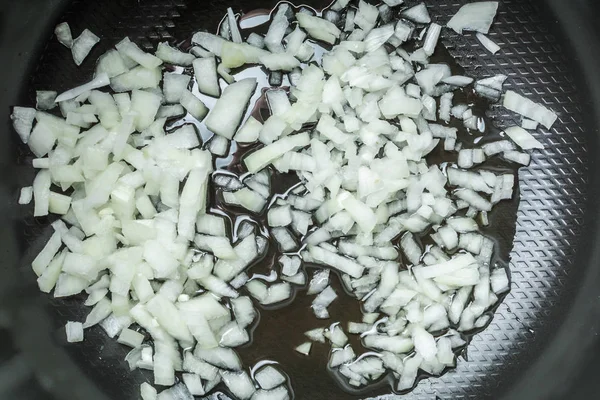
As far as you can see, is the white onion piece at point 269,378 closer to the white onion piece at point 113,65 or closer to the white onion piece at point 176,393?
the white onion piece at point 176,393

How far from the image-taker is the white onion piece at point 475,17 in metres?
1.29

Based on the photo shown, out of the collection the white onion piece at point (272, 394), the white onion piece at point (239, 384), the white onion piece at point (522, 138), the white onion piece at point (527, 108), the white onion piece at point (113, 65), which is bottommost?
the white onion piece at point (272, 394)

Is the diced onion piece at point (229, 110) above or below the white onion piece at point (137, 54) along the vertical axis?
below

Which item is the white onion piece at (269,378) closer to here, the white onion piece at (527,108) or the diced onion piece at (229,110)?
the diced onion piece at (229,110)

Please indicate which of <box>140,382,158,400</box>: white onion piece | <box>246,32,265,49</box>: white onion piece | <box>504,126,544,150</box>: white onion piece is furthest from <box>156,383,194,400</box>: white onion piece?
<box>504,126,544,150</box>: white onion piece

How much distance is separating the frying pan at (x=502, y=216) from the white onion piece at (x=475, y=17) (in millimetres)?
23

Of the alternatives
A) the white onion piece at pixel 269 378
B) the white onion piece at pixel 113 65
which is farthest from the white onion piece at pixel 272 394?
the white onion piece at pixel 113 65

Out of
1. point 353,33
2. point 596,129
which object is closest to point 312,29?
point 353,33

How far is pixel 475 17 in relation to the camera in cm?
130

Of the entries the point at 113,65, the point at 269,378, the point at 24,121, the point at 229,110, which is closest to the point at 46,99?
the point at 24,121

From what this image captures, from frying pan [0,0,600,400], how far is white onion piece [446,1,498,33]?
2 cm

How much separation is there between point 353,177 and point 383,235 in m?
0.14

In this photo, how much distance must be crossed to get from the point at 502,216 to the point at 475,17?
0.44 meters

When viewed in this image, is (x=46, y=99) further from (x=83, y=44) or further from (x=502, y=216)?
(x=502, y=216)
